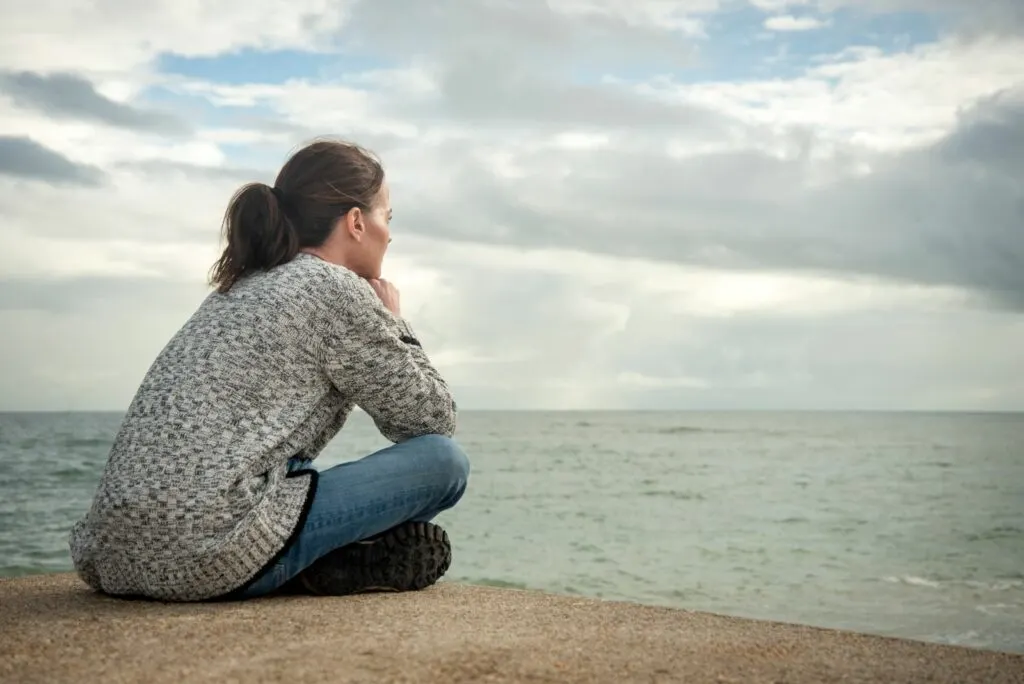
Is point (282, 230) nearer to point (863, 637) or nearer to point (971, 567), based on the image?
point (863, 637)

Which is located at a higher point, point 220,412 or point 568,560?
point 220,412

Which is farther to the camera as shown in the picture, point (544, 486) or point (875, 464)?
point (875, 464)

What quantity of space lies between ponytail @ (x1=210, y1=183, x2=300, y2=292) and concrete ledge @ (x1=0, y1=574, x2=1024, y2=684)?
108 cm

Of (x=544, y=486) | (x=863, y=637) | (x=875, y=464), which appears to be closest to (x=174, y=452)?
(x=863, y=637)

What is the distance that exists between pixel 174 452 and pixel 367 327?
2.25ft

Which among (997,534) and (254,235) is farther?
(997,534)

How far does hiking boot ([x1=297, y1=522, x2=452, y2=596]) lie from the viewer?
3.32 metres

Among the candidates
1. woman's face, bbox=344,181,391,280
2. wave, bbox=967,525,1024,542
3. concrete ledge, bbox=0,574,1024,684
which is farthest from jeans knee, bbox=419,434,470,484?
wave, bbox=967,525,1024,542

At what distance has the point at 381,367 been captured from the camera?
3.12 meters

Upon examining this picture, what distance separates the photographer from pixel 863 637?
3.23 meters

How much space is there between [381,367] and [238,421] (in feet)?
1.55

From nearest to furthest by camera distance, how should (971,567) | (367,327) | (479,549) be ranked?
(367,327)
(971,567)
(479,549)

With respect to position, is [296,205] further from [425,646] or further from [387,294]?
[425,646]

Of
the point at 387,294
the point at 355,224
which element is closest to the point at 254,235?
the point at 355,224
